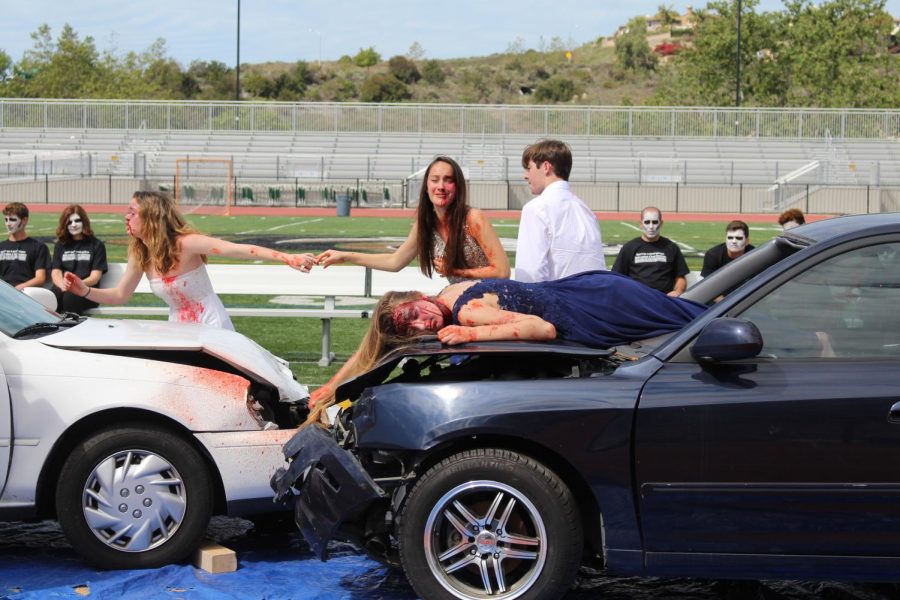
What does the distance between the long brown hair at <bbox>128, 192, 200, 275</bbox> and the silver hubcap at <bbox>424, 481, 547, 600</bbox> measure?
2.90 metres

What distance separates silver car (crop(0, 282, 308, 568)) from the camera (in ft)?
17.7

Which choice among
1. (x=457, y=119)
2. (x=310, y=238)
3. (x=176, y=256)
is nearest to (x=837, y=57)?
(x=457, y=119)

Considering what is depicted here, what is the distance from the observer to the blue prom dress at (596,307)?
525 cm

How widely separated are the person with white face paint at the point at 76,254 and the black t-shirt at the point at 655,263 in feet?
14.9

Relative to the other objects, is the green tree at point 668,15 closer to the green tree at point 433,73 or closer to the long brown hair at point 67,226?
the green tree at point 433,73

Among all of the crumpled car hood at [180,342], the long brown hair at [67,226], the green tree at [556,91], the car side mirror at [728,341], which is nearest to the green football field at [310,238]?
the long brown hair at [67,226]

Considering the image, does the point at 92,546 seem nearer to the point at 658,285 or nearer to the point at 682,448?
the point at 682,448

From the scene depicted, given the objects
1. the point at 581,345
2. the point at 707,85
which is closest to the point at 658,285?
the point at 581,345

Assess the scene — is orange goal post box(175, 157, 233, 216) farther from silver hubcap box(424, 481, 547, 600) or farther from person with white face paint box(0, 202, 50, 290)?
silver hubcap box(424, 481, 547, 600)

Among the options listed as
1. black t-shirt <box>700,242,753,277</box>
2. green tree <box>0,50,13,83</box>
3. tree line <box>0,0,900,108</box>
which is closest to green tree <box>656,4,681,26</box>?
tree line <box>0,0,900,108</box>

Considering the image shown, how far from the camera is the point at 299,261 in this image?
701 centimetres

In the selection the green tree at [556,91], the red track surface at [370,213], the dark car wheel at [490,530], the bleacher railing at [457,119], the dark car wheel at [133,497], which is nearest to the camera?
the dark car wheel at [490,530]

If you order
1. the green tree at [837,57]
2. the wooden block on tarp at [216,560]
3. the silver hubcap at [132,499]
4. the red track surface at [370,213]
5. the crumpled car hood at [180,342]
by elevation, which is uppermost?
the green tree at [837,57]

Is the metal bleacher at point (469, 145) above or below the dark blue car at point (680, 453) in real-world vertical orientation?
above
